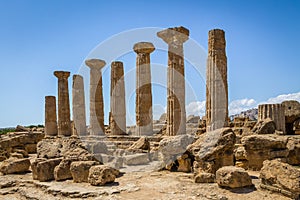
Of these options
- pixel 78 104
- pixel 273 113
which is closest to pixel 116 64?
pixel 78 104

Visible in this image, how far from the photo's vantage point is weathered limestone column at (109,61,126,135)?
20422 mm

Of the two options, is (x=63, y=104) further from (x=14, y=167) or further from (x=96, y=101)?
(x=14, y=167)

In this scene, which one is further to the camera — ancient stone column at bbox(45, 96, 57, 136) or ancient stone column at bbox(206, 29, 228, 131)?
ancient stone column at bbox(45, 96, 57, 136)

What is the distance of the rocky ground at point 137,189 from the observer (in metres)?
6.87

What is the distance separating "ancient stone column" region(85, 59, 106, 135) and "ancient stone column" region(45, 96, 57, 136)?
4925 mm

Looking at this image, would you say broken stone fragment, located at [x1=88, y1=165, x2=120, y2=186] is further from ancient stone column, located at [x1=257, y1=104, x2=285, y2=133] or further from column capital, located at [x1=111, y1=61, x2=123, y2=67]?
column capital, located at [x1=111, y1=61, x2=123, y2=67]

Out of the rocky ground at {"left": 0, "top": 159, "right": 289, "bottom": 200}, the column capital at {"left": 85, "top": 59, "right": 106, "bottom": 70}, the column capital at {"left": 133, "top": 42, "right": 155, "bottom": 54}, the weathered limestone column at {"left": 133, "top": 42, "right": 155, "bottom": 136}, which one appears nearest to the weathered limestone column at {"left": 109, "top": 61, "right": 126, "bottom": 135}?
the column capital at {"left": 85, "top": 59, "right": 106, "bottom": 70}

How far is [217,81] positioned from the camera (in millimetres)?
14875

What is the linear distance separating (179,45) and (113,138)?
7983mm

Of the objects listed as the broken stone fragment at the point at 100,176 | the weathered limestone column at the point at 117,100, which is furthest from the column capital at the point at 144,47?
the broken stone fragment at the point at 100,176

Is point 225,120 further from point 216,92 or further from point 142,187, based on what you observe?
point 142,187

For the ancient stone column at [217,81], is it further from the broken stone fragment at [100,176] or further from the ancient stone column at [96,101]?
the ancient stone column at [96,101]

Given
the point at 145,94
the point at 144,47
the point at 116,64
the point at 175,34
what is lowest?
the point at 145,94

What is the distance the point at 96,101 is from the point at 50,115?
5.59 metres
